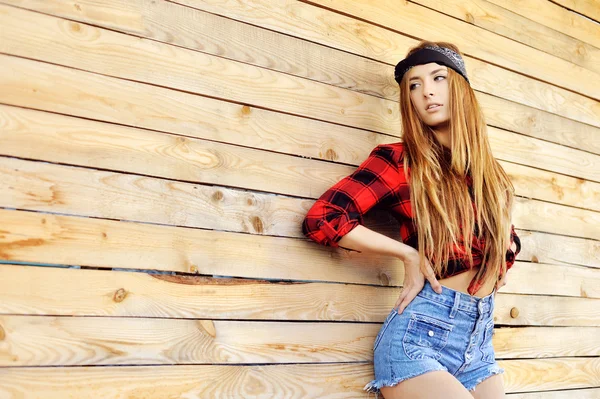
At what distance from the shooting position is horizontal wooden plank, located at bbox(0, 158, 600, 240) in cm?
202

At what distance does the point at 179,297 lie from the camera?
221cm

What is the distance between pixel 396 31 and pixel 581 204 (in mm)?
1486

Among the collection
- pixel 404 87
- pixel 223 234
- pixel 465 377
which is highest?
pixel 404 87

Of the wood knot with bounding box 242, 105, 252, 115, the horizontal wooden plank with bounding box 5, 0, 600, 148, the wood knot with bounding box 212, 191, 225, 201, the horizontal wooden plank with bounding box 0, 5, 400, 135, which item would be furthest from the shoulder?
the wood knot with bounding box 212, 191, 225, 201

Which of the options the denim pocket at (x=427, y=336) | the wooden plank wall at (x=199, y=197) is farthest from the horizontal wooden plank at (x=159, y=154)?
the denim pocket at (x=427, y=336)

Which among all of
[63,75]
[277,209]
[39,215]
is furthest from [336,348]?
[63,75]

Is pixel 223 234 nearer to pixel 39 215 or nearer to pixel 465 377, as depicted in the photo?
pixel 39 215

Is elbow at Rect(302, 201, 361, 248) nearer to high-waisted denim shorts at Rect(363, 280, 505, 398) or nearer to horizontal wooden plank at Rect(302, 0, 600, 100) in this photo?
high-waisted denim shorts at Rect(363, 280, 505, 398)

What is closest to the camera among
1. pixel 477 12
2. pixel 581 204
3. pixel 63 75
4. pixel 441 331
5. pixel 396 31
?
pixel 63 75

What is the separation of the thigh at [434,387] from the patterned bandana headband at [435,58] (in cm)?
119

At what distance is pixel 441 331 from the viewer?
230 centimetres

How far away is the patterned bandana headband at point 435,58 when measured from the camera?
2.59 m

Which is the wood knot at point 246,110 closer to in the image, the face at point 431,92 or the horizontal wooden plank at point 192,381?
the face at point 431,92

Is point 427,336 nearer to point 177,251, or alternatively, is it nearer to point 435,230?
point 435,230
